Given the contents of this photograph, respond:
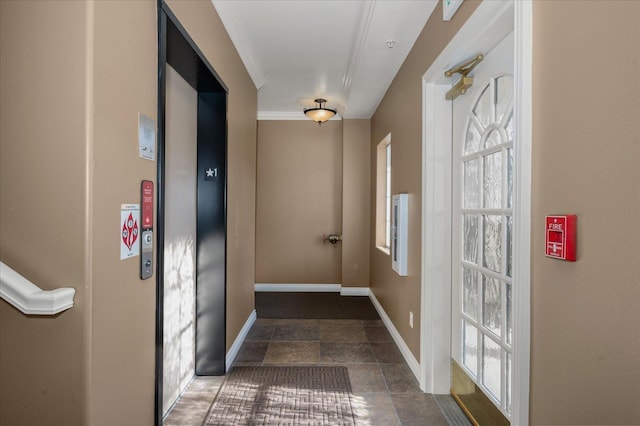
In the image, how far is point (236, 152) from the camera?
10.3 ft

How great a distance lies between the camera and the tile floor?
229 centimetres

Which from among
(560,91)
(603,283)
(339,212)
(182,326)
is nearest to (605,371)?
(603,283)

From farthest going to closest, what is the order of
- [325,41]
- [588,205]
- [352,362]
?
[325,41]
[352,362]
[588,205]

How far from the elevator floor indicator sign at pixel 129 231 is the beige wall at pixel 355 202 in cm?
436

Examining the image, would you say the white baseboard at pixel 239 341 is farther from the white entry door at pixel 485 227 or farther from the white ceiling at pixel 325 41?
the white ceiling at pixel 325 41

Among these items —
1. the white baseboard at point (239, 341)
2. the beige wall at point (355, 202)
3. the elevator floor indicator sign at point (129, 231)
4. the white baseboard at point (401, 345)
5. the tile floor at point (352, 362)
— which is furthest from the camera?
the beige wall at point (355, 202)

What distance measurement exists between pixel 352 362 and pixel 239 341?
1008 millimetres

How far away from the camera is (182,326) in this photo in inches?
99.0

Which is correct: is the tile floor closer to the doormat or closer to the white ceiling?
the doormat

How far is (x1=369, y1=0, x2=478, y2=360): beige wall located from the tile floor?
9.8 inches

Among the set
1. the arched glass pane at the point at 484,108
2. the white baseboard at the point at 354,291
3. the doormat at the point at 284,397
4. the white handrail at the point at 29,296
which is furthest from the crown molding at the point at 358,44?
the white baseboard at the point at 354,291

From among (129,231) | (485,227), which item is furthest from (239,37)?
(485,227)

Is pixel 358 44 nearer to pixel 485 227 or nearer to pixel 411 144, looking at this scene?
pixel 411 144

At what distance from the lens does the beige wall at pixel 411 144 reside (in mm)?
2427
